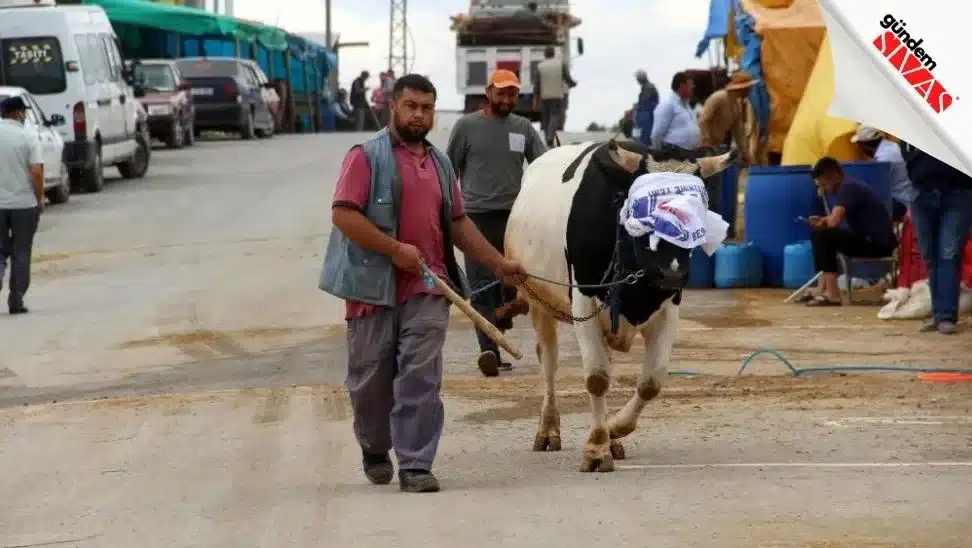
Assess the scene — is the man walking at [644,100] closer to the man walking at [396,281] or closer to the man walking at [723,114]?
the man walking at [723,114]

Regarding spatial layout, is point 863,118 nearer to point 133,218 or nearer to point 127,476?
point 127,476

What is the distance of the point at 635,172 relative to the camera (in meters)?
9.40

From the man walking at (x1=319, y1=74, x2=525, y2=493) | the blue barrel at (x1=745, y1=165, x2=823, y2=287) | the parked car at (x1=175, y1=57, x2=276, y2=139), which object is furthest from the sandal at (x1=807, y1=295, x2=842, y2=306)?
the parked car at (x1=175, y1=57, x2=276, y2=139)

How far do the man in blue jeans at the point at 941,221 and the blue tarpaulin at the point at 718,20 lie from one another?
1559 centimetres

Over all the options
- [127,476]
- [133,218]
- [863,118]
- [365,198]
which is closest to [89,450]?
[127,476]

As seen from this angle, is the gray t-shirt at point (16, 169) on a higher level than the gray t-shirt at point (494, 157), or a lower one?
lower

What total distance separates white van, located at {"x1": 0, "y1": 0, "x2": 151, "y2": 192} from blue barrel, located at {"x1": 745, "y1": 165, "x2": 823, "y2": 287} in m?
12.6

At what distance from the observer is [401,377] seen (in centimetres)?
888

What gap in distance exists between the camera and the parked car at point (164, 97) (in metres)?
39.2

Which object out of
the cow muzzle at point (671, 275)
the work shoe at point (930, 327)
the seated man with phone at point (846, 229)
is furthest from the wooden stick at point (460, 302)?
the seated man with phone at point (846, 229)

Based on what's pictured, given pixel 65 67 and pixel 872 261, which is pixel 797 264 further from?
pixel 65 67

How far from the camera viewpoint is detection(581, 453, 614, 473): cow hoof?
30.8 feet

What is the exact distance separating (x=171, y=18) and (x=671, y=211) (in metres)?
34.8

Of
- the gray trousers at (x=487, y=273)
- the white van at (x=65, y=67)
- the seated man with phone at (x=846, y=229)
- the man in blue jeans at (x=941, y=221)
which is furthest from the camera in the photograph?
the white van at (x=65, y=67)
